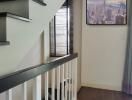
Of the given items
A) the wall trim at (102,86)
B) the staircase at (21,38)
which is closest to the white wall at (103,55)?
the wall trim at (102,86)

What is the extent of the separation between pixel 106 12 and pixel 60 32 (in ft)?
3.54

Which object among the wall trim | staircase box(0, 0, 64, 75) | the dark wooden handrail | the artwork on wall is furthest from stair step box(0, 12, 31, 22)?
the wall trim

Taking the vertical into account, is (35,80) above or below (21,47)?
below

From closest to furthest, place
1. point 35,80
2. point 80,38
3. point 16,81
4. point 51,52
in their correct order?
point 16,81 < point 35,80 < point 51,52 < point 80,38

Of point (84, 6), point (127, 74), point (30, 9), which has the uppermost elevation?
point (84, 6)

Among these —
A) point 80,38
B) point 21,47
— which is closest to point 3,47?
point 21,47

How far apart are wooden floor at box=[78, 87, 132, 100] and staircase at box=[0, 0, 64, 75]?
2.21 meters

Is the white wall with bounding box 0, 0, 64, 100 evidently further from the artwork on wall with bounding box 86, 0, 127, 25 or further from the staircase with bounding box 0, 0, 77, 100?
the artwork on wall with bounding box 86, 0, 127, 25

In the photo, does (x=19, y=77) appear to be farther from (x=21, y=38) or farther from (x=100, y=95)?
(x=100, y=95)

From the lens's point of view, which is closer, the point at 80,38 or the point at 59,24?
the point at 59,24

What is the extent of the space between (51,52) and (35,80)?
2.64 meters

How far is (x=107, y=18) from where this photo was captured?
13.1ft

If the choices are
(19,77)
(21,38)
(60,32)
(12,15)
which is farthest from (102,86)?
(19,77)

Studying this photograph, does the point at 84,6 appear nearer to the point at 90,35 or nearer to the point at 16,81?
the point at 90,35
